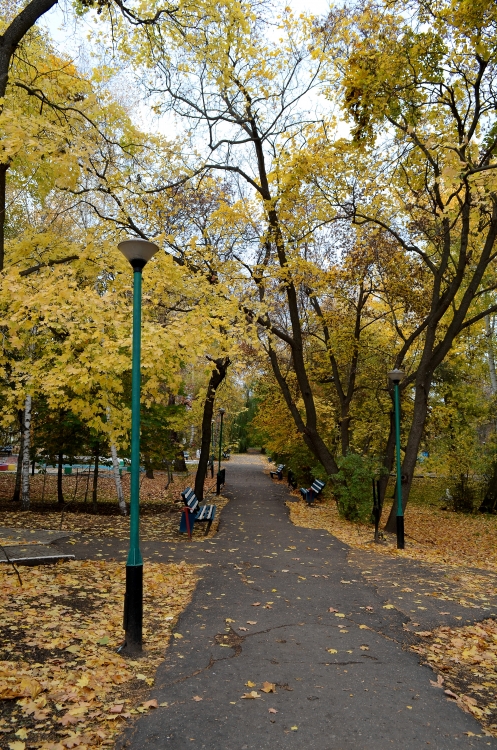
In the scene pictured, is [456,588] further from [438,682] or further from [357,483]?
[357,483]

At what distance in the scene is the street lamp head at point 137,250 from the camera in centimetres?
489

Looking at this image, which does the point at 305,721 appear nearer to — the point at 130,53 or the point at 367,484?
the point at 130,53

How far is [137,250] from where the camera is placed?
496 cm

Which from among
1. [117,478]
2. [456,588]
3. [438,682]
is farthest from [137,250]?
[117,478]

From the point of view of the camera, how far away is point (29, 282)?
729 centimetres

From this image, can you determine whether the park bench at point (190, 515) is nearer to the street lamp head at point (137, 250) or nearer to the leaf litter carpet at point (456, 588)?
the leaf litter carpet at point (456, 588)

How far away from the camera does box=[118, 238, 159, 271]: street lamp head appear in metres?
4.89

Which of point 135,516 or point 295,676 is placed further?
point 135,516

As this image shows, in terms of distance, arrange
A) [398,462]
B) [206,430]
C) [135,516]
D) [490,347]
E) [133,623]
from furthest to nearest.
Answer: [490,347], [206,430], [398,462], [135,516], [133,623]

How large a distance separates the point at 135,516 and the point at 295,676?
71.9 inches

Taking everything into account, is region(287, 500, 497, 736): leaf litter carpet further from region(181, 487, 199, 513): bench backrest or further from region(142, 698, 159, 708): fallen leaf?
region(181, 487, 199, 513): bench backrest

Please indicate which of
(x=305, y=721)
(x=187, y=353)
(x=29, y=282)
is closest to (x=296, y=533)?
(x=187, y=353)

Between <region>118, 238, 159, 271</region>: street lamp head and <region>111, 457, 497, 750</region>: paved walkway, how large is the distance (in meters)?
3.40

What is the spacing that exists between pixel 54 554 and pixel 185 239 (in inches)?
397
